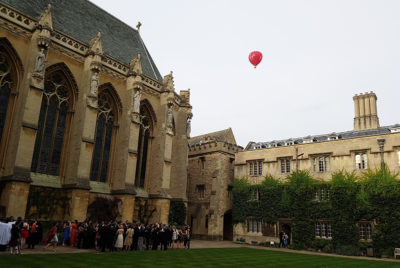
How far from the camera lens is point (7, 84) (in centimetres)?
2006

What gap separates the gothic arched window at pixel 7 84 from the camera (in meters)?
19.6

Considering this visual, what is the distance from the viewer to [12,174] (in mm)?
17906

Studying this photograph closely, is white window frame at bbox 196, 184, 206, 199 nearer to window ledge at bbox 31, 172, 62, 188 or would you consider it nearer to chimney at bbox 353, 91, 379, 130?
window ledge at bbox 31, 172, 62, 188

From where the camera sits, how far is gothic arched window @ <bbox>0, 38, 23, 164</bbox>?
772 inches

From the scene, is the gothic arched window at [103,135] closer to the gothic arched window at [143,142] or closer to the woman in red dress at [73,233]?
the gothic arched window at [143,142]

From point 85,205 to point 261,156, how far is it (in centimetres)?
1968

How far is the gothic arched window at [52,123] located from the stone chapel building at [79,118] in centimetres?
6

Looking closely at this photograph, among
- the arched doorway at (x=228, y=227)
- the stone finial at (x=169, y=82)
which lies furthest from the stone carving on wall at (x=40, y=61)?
the arched doorway at (x=228, y=227)

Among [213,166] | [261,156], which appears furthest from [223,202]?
[261,156]

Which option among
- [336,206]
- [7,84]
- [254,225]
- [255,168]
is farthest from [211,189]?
[7,84]

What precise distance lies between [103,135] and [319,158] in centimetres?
1960

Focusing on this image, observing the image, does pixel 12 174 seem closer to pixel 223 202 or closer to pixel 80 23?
pixel 80 23

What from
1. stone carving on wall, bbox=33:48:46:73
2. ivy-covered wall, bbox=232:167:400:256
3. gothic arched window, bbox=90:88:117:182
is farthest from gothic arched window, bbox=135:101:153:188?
ivy-covered wall, bbox=232:167:400:256

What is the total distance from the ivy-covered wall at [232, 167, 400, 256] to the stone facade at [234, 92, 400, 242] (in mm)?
755
